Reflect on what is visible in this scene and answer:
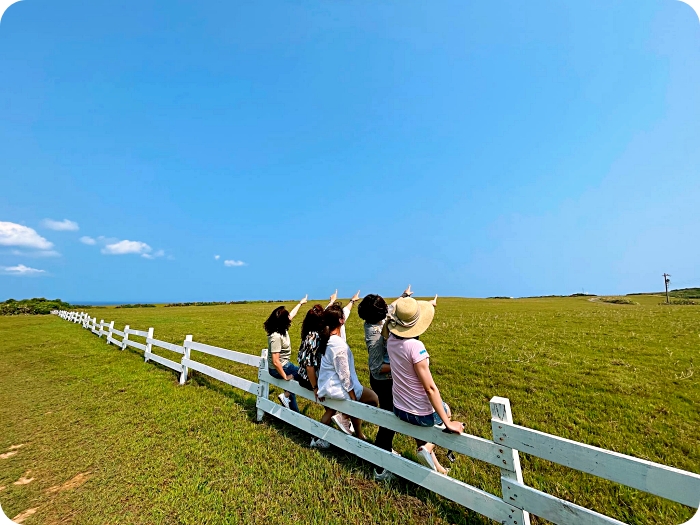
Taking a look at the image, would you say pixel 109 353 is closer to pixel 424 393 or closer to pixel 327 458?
pixel 327 458

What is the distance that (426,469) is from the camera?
3.49m

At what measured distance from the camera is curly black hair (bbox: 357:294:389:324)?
4.58 m

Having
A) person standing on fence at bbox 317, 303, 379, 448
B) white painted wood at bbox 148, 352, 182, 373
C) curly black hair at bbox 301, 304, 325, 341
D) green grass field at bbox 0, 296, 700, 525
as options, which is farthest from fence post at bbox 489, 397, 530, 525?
white painted wood at bbox 148, 352, 182, 373

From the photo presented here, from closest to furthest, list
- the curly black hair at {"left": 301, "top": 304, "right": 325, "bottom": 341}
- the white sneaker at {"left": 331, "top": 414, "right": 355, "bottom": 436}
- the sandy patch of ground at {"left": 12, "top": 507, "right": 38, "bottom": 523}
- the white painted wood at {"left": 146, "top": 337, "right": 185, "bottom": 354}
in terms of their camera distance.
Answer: the sandy patch of ground at {"left": 12, "top": 507, "right": 38, "bottom": 523}, the white sneaker at {"left": 331, "top": 414, "right": 355, "bottom": 436}, the curly black hair at {"left": 301, "top": 304, "right": 325, "bottom": 341}, the white painted wood at {"left": 146, "top": 337, "right": 185, "bottom": 354}

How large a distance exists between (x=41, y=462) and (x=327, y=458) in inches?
190

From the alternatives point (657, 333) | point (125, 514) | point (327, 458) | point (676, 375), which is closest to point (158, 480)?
point (125, 514)

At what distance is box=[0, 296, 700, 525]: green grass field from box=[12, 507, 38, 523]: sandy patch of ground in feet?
0.28

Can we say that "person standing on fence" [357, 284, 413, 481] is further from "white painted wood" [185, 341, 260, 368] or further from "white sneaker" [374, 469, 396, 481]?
"white painted wood" [185, 341, 260, 368]

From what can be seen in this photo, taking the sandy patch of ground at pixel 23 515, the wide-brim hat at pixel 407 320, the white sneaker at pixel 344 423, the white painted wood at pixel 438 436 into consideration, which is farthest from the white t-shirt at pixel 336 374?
the sandy patch of ground at pixel 23 515

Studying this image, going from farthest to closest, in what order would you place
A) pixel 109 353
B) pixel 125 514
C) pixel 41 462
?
1. pixel 109 353
2. pixel 41 462
3. pixel 125 514

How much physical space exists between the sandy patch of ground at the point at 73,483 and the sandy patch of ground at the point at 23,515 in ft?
1.13

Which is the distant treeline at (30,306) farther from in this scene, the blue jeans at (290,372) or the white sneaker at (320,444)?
the white sneaker at (320,444)

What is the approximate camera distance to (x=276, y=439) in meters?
5.39

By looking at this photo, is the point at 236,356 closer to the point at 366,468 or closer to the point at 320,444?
the point at 320,444
